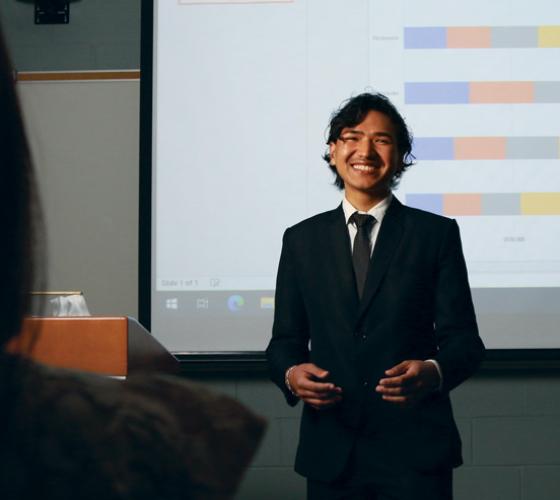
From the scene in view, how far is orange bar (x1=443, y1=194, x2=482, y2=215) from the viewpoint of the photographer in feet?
8.26

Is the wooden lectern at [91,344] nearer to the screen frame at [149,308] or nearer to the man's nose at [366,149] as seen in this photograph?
the man's nose at [366,149]

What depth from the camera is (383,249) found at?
63.2 inches

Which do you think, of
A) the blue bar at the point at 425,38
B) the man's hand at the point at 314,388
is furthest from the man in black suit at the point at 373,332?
the blue bar at the point at 425,38

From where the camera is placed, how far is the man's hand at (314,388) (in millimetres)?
1438

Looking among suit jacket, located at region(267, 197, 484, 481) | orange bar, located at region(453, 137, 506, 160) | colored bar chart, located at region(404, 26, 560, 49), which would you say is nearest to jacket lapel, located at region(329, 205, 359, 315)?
suit jacket, located at region(267, 197, 484, 481)

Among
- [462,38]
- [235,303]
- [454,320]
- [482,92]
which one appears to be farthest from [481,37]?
[454,320]

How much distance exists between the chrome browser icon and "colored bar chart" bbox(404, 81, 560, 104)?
0.78 m

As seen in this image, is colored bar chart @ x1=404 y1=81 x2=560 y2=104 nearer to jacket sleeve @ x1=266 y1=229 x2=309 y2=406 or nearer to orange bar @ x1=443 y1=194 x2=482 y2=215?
orange bar @ x1=443 y1=194 x2=482 y2=215

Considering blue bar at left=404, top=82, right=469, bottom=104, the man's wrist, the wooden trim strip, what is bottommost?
the man's wrist

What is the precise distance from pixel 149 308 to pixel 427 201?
34.8 inches

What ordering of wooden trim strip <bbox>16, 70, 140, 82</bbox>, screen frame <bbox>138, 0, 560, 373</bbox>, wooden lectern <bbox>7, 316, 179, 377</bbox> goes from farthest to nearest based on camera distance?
wooden trim strip <bbox>16, 70, 140, 82</bbox>
screen frame <bbox>138, 0, 560, 373</bbox>
wooden lectern <bbox>7, 316, 179, 377</bbox>

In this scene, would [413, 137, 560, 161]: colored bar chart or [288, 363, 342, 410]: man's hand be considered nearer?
[288, 363, 342, 410]: man's hand

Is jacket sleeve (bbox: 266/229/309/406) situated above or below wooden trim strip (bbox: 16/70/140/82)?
below

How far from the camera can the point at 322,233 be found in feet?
5.49
